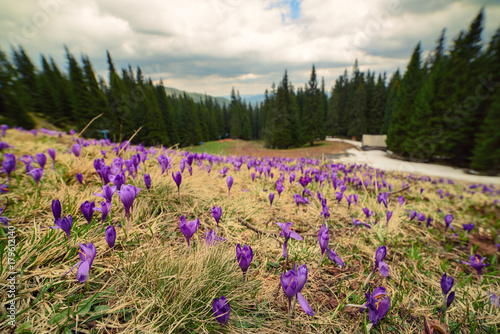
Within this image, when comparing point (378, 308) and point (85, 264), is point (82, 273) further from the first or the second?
point (378, 308)

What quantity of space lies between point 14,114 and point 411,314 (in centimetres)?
2888

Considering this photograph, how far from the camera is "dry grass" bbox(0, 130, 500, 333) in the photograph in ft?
3.33

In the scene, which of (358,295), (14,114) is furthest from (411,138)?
(14,114)

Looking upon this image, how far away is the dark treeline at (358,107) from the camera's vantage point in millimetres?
17906

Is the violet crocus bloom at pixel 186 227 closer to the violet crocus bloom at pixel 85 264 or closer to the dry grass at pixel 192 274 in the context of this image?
the dry grass at pixel 192 274

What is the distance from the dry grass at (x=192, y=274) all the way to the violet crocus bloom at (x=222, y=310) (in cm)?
4

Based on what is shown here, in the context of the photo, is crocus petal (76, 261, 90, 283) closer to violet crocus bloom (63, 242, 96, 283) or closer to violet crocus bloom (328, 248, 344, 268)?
violet crocus bloom (63, 242, 96, 283)

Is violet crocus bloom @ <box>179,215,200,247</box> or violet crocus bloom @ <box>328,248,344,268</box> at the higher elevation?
violet crocus bloom @ <box>179,215,200,247</box>

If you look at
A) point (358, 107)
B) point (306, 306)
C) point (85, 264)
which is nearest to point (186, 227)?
point (85, 264)

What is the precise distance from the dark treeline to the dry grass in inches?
105

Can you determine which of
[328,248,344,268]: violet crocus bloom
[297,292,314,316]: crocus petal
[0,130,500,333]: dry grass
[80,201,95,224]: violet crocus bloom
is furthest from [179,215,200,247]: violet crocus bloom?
[328,248,344,268]: violet crocus bloom

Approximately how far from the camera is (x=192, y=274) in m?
1.17

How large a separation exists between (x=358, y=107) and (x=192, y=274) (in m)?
56.3

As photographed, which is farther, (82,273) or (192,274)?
(192,274)
